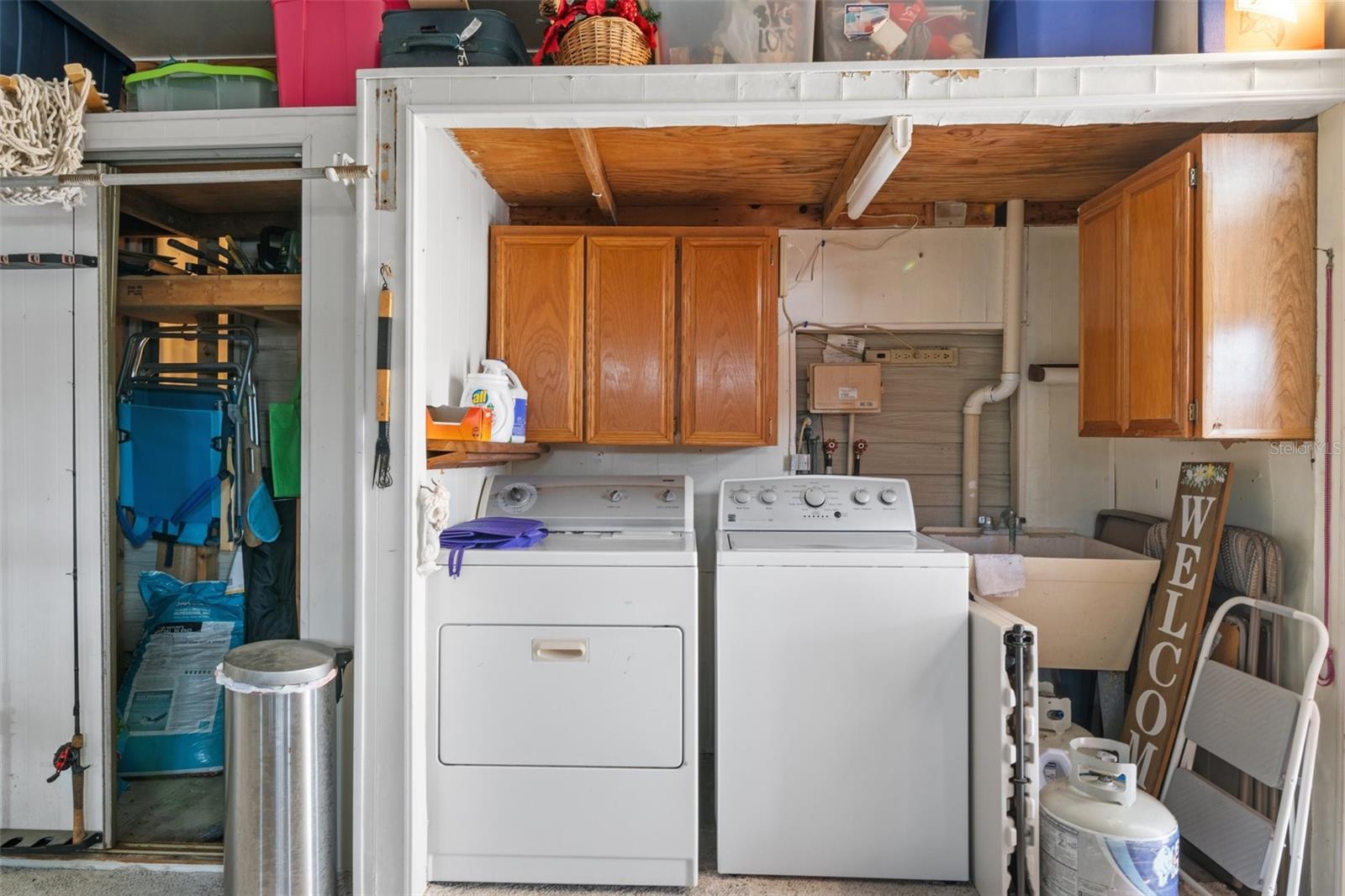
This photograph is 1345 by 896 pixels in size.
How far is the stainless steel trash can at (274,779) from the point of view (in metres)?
1.80

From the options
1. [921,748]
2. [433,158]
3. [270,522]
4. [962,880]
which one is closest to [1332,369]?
[921,748]

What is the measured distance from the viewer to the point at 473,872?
205 centimetres

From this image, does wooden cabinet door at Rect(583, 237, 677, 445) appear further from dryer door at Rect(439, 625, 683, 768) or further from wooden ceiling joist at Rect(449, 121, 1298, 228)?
dryer door at Rect(439, 625, 683, 768)

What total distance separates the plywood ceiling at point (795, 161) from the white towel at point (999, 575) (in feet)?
4.40

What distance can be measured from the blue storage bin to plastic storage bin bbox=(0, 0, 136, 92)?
9.59 ft

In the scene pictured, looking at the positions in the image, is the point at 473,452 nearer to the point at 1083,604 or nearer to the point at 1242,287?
the point at 1083,604

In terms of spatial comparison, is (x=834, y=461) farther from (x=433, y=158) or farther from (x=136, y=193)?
(x=136, y=193)

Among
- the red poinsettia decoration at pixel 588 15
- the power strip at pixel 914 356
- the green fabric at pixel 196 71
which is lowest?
the power strip at pixel 914 356

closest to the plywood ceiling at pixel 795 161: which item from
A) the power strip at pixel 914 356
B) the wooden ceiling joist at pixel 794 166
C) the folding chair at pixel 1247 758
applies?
the wooden ceiling joist at pixel 794 166

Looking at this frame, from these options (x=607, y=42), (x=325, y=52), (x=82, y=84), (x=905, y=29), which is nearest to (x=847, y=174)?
(x=905, y=29)

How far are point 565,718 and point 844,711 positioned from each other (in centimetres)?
80

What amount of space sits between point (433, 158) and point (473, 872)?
2090 mm

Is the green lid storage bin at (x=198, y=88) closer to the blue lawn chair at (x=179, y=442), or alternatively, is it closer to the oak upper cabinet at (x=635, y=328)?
the blue lawn chair at (x=179, y=442)

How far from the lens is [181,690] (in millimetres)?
2494
